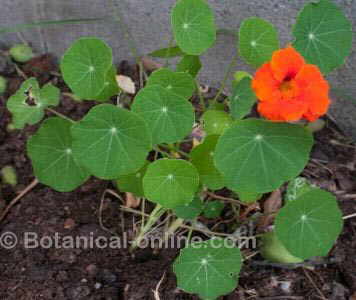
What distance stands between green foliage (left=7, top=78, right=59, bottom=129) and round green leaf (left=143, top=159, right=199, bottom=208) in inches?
16.4

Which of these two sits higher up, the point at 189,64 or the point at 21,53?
the point at 189,64

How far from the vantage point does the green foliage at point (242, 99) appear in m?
1.45

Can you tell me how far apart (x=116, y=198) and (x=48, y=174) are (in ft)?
1.13

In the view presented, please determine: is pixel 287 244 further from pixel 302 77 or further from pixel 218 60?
pixel 218 60

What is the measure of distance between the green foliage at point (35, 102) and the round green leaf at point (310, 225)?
777 mm

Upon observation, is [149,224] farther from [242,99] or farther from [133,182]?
[242,99]

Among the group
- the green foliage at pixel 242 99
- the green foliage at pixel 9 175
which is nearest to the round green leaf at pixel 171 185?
the green foliage at pixel 242 99

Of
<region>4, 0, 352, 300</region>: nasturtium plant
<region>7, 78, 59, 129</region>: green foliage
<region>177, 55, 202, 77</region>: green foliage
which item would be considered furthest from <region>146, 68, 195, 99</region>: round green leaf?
<region>7, 78, 59, 129</region>: green foliage

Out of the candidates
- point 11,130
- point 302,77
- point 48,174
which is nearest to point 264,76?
point 302,77

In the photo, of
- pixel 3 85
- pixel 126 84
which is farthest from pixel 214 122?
pixel 3 85

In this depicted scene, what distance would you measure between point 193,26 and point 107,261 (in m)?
0.81

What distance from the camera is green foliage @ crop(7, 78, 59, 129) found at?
1556mm

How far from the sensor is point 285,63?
1224 millimetres

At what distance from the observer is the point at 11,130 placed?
79.4 inches
